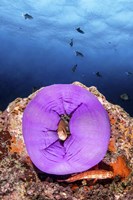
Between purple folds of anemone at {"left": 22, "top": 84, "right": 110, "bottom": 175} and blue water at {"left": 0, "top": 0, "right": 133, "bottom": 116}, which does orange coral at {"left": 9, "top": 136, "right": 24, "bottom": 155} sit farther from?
blue water at {"left": 0, "top": 0, "right": 133, "bottom": 116}

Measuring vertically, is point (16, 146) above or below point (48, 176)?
above

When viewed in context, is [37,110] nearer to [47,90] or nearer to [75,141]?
[47,90]

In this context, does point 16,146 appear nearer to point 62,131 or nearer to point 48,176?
point 48,176

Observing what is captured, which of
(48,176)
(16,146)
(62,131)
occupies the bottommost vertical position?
(48,176)

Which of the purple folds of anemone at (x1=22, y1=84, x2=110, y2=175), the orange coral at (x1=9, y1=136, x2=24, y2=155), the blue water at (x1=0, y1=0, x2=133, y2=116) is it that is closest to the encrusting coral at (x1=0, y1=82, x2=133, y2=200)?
the orange coral at (x1=9, y1=136, x2=24, y2=155)

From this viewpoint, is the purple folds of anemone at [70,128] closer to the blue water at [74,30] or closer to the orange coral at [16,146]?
the orange coral at [16,146]

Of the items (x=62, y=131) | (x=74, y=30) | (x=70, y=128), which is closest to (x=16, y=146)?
(x=62, y=131)

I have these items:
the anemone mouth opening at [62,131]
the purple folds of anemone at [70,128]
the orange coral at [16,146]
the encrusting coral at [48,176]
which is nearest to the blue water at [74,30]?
the encrusting coral at [48,176]
